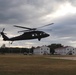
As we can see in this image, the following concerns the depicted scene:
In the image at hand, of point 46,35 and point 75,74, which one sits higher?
point 46,35

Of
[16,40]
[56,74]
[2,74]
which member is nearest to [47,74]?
[56,74]

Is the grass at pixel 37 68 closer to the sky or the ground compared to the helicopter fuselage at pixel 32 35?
closer to the ground

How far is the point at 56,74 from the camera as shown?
36.9 metres

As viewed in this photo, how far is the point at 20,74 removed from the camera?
119 ft

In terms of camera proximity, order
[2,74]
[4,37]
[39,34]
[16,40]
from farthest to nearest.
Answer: [4,37] < [16,40] < [39,34] < [2,74]

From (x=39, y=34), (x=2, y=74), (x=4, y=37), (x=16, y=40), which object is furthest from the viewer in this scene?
(x=4, y=37)

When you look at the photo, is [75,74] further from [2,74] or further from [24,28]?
[24,28]

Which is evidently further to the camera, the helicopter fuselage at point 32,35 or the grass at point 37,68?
the helicopter fuselage at point 32,35

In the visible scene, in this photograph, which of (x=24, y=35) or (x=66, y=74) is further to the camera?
(x=24, y=35)

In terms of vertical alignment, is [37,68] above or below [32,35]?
below

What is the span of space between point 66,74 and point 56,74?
1338mm

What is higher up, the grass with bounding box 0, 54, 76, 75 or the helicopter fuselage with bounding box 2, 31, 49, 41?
the helicopter fuselage with bounding box 2, 31, 49, 41

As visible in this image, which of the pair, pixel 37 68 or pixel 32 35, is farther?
pixel 32 35

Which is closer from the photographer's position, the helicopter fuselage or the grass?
the grass
